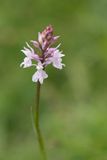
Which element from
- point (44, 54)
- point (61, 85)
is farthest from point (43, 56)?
point (61, 85)

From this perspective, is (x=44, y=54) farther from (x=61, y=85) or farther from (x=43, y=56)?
(x=61, y=85)

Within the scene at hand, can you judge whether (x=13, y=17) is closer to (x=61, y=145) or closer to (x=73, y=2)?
(x=73, y=2)

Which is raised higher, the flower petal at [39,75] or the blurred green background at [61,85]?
the blurred green background at [61,85]

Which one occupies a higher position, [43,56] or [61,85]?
[61,85]

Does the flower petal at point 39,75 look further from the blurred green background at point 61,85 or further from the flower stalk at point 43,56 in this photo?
the blurred green background at point 61,85

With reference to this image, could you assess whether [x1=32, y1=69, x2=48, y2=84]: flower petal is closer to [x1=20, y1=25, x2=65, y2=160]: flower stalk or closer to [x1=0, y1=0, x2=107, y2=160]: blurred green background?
[x1=20, y1=25, x2=65, y2=160]: flower stalk

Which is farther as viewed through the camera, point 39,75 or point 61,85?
point 61,85

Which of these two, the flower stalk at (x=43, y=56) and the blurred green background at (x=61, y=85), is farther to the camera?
the blurred green background at (x=61, y=85)

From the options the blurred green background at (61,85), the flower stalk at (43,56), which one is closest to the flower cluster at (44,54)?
the flower stalk at (43,56)

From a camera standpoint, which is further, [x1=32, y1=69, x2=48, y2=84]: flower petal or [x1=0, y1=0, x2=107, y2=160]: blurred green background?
[x1=0, y1=0, x2=107, y2=160]: blurred green background

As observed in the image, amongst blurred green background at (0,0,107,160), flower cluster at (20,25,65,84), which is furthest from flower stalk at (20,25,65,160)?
blurred green background at (0,0,107,160)
